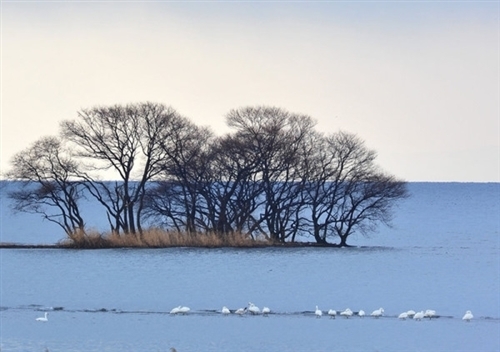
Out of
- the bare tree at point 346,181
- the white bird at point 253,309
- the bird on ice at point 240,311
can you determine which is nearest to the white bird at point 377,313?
the white bird at point 253,309

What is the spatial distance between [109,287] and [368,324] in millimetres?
13895

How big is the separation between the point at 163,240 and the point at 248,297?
731 inches

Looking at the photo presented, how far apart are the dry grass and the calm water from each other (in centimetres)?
60

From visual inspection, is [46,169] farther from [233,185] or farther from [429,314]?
[429,314]

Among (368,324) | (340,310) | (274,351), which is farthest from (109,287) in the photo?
(274,351)

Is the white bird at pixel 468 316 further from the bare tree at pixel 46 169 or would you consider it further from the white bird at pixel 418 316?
the bare tree at pixel 46 169

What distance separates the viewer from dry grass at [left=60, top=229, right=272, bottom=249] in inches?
2363

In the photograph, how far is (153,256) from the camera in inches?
2282

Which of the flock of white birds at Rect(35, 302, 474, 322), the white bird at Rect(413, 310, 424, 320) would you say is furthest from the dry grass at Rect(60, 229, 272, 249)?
the white bird at Rect(413, 310, 424, 320)

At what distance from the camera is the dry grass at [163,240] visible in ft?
197

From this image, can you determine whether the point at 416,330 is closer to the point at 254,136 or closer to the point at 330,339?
the point at 330,339

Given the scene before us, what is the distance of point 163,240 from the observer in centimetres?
6031

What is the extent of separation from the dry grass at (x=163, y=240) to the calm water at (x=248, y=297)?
603 mm

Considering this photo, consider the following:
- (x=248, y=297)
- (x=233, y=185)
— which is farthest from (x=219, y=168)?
(x=248, y=297)
